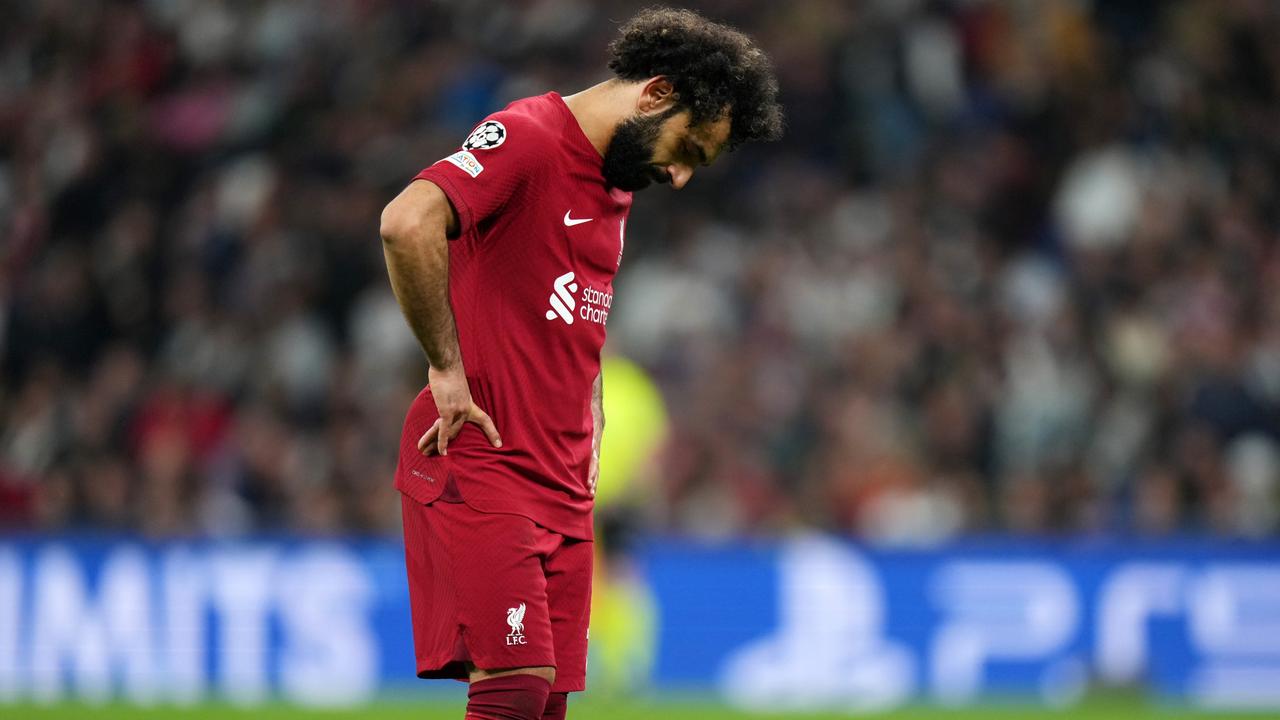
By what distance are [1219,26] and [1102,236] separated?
7.06 ft

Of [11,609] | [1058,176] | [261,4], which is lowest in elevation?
[11,609]

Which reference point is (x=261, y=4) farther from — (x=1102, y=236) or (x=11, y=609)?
(x=1102, y=236)

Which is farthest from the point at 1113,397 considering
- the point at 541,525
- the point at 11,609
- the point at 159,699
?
the point at 541,525

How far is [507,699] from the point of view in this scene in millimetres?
4176

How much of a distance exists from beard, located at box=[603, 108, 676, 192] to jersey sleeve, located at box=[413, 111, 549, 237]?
0.62 ft

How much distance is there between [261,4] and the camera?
15.9 m

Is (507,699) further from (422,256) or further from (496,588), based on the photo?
(422,256)

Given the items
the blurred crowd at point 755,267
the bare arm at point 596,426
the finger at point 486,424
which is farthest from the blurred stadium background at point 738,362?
the finger at point 486,424

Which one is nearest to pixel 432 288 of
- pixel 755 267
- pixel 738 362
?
pixel 738 362

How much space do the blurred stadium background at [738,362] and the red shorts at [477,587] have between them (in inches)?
223

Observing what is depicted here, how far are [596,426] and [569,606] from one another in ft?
1.80

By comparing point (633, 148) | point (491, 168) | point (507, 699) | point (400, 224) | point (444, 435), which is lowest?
point (507, 699)

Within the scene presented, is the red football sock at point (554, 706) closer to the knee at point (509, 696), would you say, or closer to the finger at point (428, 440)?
the knee at point (509, 696)

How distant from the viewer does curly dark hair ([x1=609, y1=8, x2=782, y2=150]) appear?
437cm
